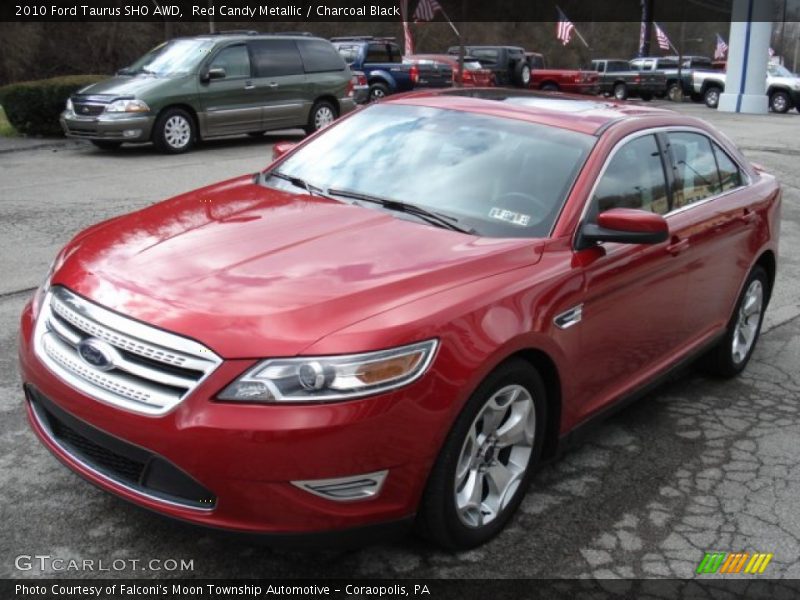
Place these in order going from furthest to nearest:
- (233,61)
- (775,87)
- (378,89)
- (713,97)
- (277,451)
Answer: (713,97)
(775,87)
(378,89)
(233,61)
(277,451)

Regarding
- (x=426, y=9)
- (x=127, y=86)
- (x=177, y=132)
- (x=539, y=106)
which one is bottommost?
(x=177, y=132)

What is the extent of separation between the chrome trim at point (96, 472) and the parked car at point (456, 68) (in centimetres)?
2420

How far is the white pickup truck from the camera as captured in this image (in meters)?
31.5

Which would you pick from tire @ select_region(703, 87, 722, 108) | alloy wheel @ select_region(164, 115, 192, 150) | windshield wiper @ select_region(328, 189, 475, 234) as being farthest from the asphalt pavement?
tire @ select_region(703, 87, 722, 108)

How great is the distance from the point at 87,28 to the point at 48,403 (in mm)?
39177

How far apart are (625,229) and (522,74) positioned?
2936 centimetres

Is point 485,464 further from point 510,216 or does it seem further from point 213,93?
point 213,93

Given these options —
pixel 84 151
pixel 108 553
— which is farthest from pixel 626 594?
pixel 84 151

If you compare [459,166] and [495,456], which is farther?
[459,166]

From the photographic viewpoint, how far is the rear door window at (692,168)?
4449 mm

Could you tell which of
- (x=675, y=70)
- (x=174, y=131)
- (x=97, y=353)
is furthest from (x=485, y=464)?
(x=675, y=70)

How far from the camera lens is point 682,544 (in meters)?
3.40

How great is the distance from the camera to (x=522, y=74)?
3166cm

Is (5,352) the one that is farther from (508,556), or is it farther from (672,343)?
(672,343)
